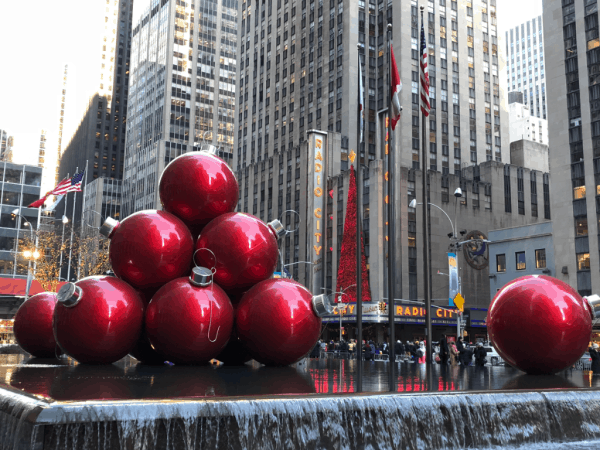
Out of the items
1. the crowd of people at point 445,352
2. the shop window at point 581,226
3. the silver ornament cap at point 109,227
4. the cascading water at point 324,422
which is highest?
the shop window at point 581,226

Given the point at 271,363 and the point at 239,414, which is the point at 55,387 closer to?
the point at 239,414

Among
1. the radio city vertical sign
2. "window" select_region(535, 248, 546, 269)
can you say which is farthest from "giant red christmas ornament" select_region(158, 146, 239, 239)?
the radio city vertical sign

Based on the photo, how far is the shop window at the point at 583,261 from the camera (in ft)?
159

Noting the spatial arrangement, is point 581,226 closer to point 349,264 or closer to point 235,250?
point 349,264

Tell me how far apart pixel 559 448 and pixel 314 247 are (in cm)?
6184

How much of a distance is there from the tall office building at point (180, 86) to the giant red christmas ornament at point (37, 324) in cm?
11014

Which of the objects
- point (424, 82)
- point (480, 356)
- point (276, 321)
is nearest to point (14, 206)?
point (480, 356)

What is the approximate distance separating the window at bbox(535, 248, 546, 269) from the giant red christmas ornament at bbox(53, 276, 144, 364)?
1913 inches

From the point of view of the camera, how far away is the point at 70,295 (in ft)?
37.5

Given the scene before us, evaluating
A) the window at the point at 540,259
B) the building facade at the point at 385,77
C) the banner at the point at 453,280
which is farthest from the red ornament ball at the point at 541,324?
the building facade at the point at 385,77

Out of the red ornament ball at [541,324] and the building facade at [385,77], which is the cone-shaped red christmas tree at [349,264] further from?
the red ornament ball at [541,324]

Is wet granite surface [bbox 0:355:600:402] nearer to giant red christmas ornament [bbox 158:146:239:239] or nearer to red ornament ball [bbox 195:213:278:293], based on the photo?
red ornament ball [bbox 195:213:278:293]

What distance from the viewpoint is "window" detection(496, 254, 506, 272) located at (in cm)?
5726

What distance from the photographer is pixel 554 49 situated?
53.6 metres
